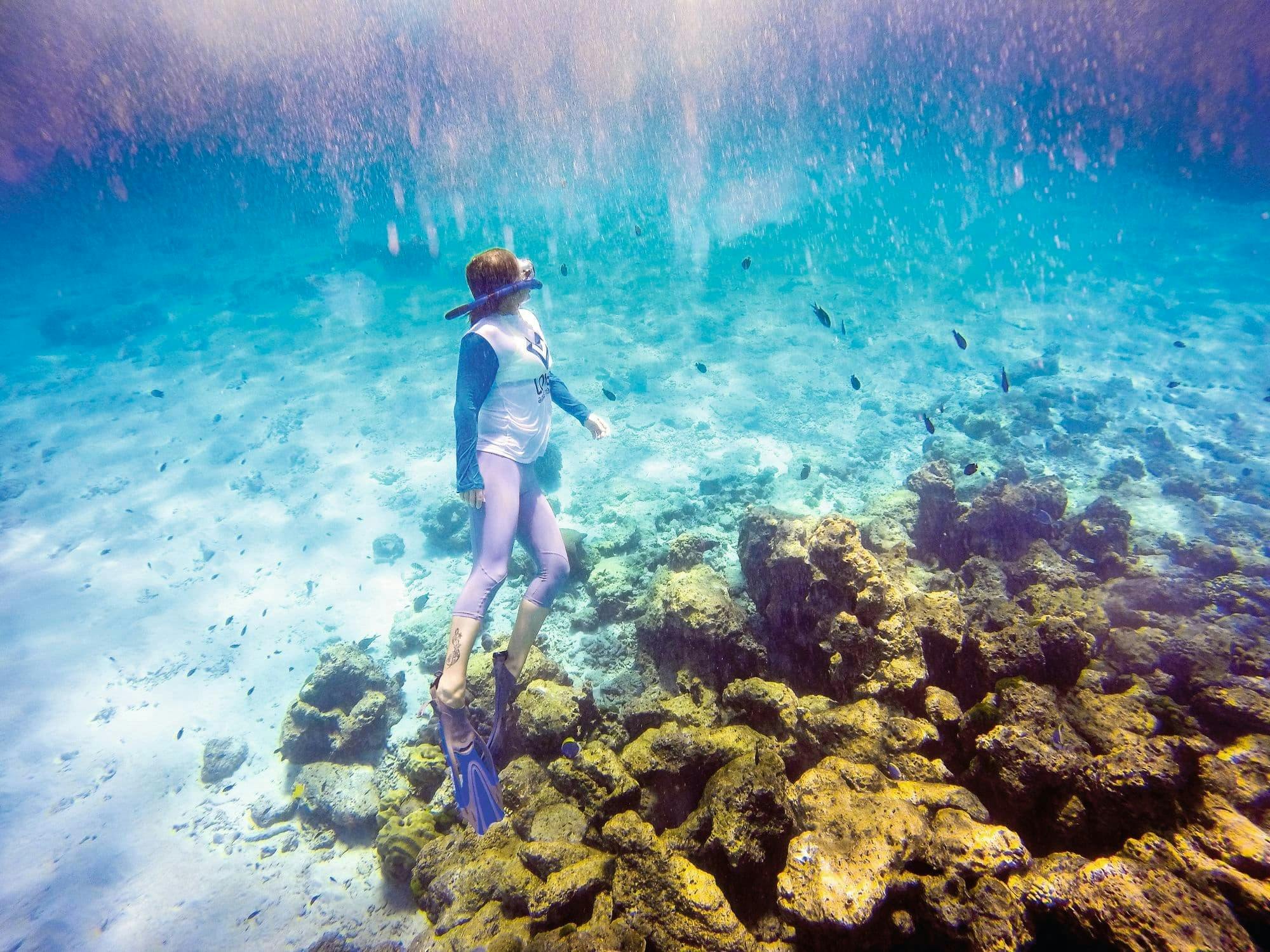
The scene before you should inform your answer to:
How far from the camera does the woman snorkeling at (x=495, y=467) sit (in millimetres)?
3285

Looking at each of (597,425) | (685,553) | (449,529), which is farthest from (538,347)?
(449,529)

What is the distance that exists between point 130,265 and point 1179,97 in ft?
254

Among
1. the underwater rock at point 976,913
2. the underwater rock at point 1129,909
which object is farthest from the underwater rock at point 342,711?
the underwater rock at point 1129,909

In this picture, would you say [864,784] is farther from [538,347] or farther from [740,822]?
[538,347]

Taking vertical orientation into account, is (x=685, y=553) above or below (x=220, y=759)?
above

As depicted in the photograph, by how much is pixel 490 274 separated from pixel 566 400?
1330 mm

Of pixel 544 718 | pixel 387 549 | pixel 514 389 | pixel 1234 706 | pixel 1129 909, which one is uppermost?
pixel 514 389

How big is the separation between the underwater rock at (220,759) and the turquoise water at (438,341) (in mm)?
124

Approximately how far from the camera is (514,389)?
12.4 feet

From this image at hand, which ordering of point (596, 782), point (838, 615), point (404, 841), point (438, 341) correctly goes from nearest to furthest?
point (596, 782)
point (838, 615)
point (404, 841)
point (438, 341)

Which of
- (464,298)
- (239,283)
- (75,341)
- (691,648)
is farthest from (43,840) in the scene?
(239,283)

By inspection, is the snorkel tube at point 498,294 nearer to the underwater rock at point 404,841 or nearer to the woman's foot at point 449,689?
the woman's foot at point 449,689

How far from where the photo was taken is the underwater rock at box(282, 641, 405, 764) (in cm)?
552

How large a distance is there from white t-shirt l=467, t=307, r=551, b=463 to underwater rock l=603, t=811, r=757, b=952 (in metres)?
2.66
